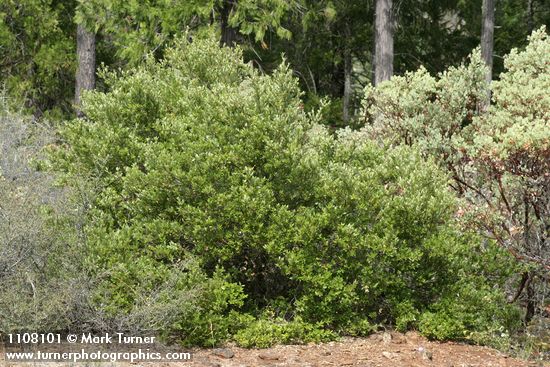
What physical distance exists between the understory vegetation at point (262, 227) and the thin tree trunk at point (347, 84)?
11573 mm

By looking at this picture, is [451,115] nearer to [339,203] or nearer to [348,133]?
[348,133]

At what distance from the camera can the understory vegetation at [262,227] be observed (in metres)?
8.17

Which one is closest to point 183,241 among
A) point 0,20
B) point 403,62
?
point 0,20

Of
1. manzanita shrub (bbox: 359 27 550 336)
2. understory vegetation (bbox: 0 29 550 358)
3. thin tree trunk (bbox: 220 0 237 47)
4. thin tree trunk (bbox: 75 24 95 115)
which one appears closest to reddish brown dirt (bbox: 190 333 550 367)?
understory vegetation (bbox: 0 29 550 358)

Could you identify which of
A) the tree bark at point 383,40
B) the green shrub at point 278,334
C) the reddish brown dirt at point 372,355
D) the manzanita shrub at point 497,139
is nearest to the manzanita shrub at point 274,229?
the green shrub at point 278,334

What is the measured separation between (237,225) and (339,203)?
994mm

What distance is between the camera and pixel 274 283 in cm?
920

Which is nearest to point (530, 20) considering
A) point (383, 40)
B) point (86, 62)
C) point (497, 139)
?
point (383, 40)

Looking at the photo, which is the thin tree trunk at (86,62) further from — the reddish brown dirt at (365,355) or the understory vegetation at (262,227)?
the reddish brown dirt at (365,355)

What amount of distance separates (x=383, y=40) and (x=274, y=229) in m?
9.41

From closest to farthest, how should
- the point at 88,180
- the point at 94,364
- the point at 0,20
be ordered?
the point at 94,364 → the point at 88,180 → the point at 0,20

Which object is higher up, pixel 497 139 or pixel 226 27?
pixel 226 27

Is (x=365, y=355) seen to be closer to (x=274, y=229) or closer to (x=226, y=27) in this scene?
(x=274, y=229)

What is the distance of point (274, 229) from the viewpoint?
8.38m
